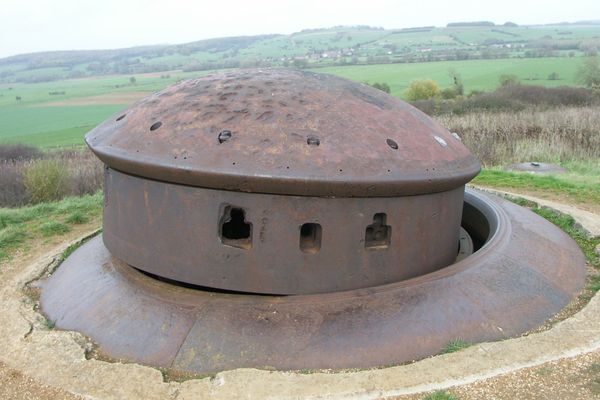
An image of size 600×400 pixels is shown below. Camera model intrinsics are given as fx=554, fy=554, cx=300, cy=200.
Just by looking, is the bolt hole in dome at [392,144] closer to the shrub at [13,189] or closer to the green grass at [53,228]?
the green grass at [53,228]

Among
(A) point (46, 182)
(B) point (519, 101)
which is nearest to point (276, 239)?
(A) point (46, 182)

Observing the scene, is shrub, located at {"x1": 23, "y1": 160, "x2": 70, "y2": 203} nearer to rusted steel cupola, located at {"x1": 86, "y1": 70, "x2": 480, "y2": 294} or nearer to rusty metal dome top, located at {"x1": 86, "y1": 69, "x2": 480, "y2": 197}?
rusty metal dome top, located at {"x1": 86, "y1": 69, "x2": 480, "y2": 197}

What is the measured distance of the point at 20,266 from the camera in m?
5.78

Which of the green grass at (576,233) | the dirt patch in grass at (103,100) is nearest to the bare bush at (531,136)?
the green grass at (576,233)

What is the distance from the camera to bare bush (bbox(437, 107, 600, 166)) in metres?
13.6

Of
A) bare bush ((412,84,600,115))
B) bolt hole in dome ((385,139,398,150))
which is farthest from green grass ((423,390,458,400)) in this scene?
bare bush ((412,84,600,115))

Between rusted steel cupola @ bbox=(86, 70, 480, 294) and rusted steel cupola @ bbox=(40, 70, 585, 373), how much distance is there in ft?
0.04

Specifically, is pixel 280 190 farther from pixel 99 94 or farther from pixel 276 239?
pixel 99 94

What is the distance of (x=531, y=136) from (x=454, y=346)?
14508mm

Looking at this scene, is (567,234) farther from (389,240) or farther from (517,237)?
(389,240)

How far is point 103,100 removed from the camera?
40000mm

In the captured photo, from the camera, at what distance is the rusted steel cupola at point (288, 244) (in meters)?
3.54

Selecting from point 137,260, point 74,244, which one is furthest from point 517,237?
point 74,244

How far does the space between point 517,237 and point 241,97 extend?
263cm
